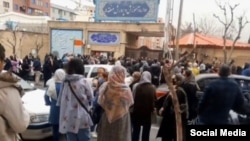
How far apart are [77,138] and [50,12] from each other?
273 feet

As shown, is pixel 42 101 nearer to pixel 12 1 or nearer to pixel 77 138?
pixel 77 138

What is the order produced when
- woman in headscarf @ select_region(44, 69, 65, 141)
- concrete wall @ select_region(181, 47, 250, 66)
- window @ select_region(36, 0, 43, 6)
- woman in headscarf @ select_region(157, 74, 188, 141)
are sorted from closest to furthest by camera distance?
woman in headscarf @ select_region(157, 74, 188, 141)
woman in headscarf @ select_region(44, 69, 65, 141)
concrete wall @ select_region(181, 47, 250, 66)
window @ select_region(36, 0, 43, 6)

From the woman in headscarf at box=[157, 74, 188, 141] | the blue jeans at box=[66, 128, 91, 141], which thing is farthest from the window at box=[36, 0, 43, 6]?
the blue jeans at box=[66, 128, 91, 141]

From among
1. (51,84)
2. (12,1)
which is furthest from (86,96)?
(12,1)

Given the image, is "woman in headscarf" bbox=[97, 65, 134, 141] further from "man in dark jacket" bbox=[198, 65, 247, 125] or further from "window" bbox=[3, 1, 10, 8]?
"window" bbox=[3, 1, 10, 8]

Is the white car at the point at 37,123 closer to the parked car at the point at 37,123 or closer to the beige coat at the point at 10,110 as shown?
the parked car at the point at 37,123

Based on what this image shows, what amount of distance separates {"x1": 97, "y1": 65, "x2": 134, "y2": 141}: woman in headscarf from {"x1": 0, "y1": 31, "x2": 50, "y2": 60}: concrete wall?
30.0 meters

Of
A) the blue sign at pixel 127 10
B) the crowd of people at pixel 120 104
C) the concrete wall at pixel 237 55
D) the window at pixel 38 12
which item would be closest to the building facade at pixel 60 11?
the window at pixel 38 12

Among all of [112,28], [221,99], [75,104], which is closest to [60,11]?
[112,28]

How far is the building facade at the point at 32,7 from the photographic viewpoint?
7300 centimetres

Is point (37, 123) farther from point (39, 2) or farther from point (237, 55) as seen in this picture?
point (39, 2)

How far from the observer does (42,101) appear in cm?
709

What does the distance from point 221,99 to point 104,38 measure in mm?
25677

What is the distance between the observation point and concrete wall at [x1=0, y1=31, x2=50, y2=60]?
33906 mm
